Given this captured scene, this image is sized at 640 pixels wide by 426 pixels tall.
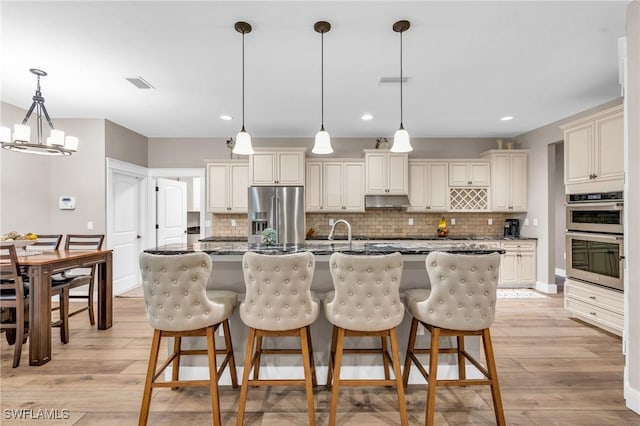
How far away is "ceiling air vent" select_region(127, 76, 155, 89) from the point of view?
10.6 feet

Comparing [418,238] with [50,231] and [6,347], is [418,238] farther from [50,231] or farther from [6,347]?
[50,231]

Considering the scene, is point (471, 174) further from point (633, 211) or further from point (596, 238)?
point (633, 211)

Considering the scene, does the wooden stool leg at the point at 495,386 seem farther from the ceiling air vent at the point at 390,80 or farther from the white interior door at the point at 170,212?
the white interior door at the point at 170,212

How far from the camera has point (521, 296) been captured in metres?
4.75

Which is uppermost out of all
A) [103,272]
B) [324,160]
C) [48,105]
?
[48,105]

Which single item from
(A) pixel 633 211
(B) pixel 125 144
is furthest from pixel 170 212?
(A) pixel 633 211

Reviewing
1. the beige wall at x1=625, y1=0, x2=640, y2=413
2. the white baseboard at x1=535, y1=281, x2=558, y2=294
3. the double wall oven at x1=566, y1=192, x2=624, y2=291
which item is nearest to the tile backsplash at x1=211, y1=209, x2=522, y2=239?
the white baseboard at x1=535, y1=281, x2=558, y2=294

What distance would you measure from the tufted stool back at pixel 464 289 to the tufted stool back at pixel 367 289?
9.8 inches

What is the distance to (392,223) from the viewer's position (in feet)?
18.7

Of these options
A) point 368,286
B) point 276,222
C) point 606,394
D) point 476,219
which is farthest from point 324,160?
point 606,394

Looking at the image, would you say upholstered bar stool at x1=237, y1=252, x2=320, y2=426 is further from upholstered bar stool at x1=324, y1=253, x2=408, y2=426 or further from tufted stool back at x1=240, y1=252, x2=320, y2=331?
upholstered bar stool at x1=324, y1=253, x2=408, y2=426

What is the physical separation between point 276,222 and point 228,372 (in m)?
2.87

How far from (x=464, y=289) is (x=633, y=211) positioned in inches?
49.8

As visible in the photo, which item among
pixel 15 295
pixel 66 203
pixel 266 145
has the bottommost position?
pixel 15 295
